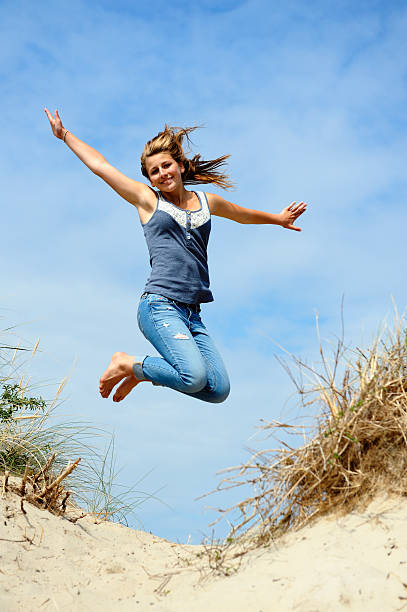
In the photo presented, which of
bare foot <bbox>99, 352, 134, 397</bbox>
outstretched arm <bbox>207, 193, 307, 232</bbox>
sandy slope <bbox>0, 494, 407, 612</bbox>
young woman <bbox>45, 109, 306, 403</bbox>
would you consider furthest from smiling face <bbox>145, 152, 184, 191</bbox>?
sandy slope <bbox>0, 494, 407, 612</bbox>

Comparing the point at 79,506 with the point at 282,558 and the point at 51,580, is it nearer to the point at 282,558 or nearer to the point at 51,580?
the point at 51,580

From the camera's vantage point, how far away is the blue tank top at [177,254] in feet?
15.8

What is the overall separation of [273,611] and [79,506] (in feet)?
9.28

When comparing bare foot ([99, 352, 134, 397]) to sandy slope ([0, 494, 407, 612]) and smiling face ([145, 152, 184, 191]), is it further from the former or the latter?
smiling face ([145, 152, 184, 191])

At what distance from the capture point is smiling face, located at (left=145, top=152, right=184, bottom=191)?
505 cm

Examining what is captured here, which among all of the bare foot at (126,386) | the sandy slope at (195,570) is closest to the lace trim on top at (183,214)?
the bare foot at (126,386)

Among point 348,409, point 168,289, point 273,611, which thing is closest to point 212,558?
point 273,611

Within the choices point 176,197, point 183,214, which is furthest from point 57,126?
point 183,214

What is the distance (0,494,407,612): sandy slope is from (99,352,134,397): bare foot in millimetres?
1103

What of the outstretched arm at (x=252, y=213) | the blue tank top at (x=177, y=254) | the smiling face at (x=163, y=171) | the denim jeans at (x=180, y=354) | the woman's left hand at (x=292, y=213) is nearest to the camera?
the denim jeans at (x=180, y=354)

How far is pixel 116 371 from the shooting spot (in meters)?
5.04

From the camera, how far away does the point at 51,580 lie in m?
3.97

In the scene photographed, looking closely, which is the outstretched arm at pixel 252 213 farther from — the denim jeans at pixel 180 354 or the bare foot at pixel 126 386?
the bare foot at pixel 126 386

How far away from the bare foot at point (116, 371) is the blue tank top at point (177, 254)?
601mm
